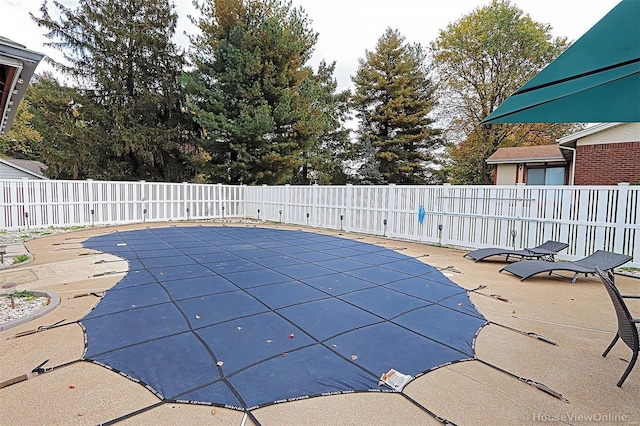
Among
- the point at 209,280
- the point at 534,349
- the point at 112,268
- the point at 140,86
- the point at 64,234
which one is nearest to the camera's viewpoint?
the point at 534,349

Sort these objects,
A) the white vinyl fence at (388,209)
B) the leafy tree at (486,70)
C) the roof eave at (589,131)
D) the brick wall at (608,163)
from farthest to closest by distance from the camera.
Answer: the leafy tree at (486,70), the roof eave at (589,131), the brick wall at (608,163), the white vinyl fence at (388,209)

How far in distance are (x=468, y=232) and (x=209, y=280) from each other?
5.66 metres

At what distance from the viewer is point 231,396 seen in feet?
6.26

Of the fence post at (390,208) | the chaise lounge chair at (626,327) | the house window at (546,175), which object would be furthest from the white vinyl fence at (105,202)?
the house window at (546,175)

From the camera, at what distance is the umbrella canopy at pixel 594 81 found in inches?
56.0

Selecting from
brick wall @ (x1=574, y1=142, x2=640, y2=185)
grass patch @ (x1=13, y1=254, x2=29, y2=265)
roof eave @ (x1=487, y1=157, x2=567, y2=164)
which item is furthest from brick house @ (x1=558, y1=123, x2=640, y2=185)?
grass patch @ (x1=13, y1=254, x2=29, y2=265)

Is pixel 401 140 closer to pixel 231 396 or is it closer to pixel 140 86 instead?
pixel 140 86

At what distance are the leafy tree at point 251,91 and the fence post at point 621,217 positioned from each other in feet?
39.6

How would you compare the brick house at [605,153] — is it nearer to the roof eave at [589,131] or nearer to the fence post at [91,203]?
the roof eave at [589,131]

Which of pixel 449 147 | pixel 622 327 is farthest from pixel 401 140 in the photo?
pixel 622 327

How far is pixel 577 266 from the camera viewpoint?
451 cm

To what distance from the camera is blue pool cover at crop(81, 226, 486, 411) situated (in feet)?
6.87

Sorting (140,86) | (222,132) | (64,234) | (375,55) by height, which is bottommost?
(64,234)

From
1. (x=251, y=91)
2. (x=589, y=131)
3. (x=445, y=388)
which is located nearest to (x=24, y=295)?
(x=445, y=388)
